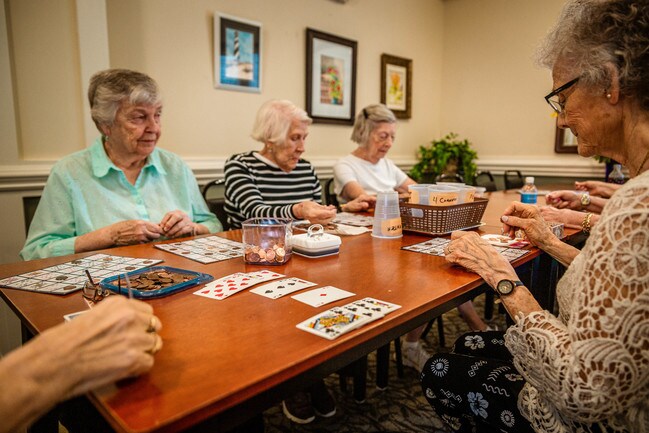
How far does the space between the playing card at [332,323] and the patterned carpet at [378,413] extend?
121 centimetres

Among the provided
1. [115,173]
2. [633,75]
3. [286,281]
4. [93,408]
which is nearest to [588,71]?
[633,75]

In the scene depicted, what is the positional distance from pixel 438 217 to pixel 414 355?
100cm

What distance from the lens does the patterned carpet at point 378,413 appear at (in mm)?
1866

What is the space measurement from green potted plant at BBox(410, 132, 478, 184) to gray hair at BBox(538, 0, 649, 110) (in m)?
4.04

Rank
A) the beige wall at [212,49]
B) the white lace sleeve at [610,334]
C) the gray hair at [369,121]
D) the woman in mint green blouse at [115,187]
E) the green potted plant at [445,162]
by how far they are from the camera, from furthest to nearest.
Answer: the green potted plant at [445,162]
the gray hair at [369,121]
the beige wall at [212,49]
the woman in mint green blouse at [115,187]
the white lace sleeve at [610,334]

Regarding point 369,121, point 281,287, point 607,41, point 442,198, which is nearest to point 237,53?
point 369,121

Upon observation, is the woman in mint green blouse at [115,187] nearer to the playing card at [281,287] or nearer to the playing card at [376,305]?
the playing card at [281,287]

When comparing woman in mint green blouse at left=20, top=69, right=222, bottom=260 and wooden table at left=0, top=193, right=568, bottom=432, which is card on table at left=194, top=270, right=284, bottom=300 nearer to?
wooden table at left=0, top=193, right=568, bottom=432

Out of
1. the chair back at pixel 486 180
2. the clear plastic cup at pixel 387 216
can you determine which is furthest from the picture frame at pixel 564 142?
the clear plastic cup at pixel 387 216

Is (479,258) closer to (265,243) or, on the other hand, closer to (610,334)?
(610,334)

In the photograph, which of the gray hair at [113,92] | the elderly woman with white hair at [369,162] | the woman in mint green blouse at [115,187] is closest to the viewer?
the woman in mint green blouse at [115,187]

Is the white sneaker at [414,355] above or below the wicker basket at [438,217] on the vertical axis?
below

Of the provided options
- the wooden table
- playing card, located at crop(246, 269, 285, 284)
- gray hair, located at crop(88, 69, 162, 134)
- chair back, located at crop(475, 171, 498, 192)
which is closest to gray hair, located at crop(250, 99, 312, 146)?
gray hair, located at crop(88, 69, 162, 134)

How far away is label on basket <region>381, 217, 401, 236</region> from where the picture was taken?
1672 mm
